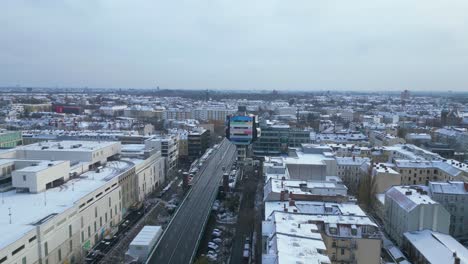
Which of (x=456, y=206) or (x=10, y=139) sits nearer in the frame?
(x=456, y=206)

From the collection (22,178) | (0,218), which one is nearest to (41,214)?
(0,218)

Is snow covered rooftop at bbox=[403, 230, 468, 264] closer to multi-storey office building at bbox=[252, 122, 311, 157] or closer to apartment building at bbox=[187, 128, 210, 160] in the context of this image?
multi-storey office building at bbox=[252, 122, 311, 157]

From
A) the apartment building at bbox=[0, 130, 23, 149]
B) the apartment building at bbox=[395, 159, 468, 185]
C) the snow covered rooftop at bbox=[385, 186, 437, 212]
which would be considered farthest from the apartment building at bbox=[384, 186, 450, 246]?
the apartment building at bbox=[0, 130, 23, 149]

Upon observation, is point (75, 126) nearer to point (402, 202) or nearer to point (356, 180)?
point (356, 180)

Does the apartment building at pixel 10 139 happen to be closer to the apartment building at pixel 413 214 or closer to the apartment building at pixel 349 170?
the apartment building at pixel 349 170

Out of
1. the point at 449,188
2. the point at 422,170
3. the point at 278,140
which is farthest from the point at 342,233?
the point at 278,140

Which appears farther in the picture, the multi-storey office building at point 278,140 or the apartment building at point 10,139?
the multi-storey office building at point 278,140

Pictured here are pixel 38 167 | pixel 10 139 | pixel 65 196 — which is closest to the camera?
pixel 65 196

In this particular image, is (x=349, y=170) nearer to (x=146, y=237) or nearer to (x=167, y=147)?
(x=167, y=147)

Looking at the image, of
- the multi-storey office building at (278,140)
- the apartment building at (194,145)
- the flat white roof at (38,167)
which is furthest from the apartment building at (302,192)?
the apartment building at (194,145)
